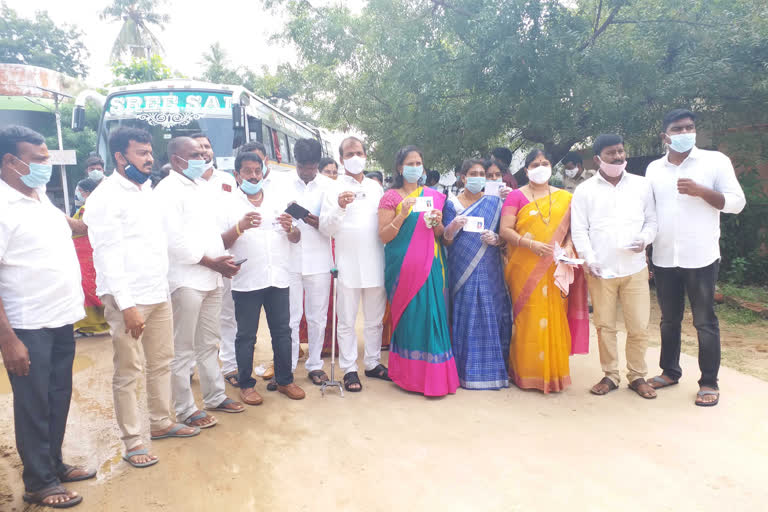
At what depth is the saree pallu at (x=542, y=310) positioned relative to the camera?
3.73 metres

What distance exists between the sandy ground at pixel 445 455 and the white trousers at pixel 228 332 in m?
0.38

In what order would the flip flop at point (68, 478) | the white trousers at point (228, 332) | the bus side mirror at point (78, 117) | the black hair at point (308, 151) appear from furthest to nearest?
1. the bus side mirror at point (78, 117)
2. the black hair at point (308, 151)
3. the white trousers at point (228, 332)
4. the flip flop at point (68, 478)

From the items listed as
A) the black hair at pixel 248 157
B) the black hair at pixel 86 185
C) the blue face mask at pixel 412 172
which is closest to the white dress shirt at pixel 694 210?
the blue face mask at pixel 412 172

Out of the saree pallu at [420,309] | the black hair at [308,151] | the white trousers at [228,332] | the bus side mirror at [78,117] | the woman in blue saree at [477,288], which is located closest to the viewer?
the saree pallu at [420,309]

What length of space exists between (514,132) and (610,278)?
5.47m

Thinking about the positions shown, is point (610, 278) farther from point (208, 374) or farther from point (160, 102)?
point (160, 102)

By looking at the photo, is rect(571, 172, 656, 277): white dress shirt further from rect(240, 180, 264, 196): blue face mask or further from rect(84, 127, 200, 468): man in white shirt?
rect(84, 127, 200, 468): man in white shirt

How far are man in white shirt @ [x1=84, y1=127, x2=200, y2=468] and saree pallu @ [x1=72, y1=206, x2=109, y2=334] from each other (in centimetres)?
302

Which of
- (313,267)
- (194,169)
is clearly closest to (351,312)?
(313,267)

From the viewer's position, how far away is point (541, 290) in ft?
12.3

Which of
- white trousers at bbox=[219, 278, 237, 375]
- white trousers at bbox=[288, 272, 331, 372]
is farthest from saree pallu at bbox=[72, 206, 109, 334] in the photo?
white trousers at bbox=[288, 272, 331, 372]

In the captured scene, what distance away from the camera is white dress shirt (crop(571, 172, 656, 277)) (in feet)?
11.7

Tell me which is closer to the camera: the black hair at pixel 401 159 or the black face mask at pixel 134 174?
the black face mask at pixel 134 174

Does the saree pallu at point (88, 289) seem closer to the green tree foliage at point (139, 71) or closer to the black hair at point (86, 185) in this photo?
the black hair at point (86, 185)
